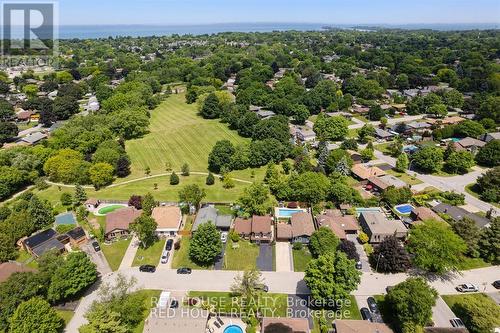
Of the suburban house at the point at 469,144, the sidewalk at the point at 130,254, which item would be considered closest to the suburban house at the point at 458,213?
the suburban house at the point at 469,144

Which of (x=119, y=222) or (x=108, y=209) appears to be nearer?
(x=119, y=222)

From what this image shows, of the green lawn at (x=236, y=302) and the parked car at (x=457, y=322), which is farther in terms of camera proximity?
the green lawn at (x=236, y=302)

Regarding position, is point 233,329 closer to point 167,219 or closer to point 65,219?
point 167,219

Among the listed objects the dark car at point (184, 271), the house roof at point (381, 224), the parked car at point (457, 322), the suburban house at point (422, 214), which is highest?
the suburban house at point (422, 214)

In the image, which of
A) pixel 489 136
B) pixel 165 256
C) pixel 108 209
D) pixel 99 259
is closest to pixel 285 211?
pixel 165 256

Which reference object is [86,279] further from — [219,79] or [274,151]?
[219,79]

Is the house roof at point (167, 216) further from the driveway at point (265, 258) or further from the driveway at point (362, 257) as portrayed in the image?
the driveway at point (362, 257)

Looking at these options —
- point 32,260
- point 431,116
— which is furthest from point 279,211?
point 431,116
